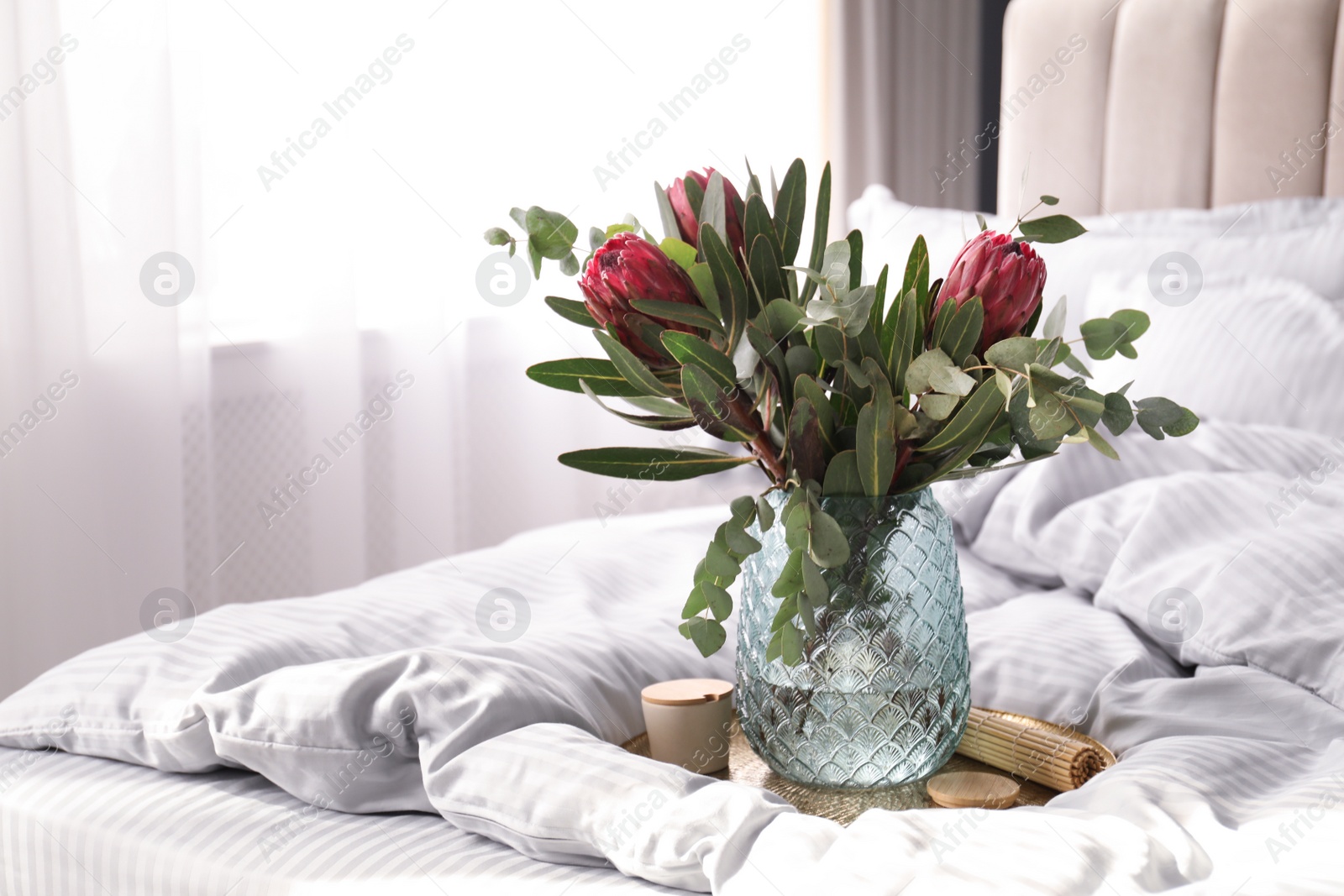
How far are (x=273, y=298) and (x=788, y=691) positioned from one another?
4.65ft

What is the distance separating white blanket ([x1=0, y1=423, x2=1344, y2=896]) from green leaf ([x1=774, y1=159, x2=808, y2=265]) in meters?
0.32

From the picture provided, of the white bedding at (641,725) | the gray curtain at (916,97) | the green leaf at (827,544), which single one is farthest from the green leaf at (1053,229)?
the gray curtain at (916,97)

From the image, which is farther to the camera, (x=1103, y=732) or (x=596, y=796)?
(x=1103, y=732)

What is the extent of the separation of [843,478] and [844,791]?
0.21 metres

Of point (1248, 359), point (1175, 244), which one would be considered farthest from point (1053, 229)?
point (1175, 244)

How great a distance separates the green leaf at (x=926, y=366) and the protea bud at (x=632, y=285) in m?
0.13

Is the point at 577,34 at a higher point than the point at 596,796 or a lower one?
higher

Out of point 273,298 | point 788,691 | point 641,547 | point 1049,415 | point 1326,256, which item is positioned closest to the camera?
point 1049,415

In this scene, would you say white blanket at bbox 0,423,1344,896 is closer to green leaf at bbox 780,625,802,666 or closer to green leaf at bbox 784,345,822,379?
green leaf at bbox 780,625,802,666

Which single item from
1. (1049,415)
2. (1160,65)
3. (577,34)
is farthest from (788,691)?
(577,34)

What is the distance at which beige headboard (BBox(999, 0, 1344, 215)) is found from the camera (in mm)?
1815

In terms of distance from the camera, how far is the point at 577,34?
89.1 inches

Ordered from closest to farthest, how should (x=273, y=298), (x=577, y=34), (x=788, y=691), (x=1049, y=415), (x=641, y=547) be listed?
(x=1049, y=415) → (x=788, y=691) → (x=641, y=547) → (x=273, y=298) → (x=577, y=34)

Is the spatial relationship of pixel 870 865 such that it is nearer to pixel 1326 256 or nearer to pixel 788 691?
pixel 788 691
